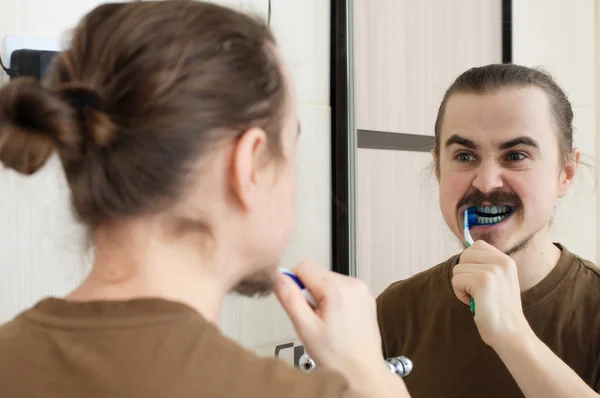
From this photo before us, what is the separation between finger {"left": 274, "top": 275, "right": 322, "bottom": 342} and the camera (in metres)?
0.56

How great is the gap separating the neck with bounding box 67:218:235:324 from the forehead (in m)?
0.53

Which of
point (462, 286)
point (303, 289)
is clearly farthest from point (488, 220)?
point (303, 289)

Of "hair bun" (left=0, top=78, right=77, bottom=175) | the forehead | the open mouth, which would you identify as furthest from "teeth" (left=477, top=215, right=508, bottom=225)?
"hair bun" (left=0, top=78, right=77, bottom=175)

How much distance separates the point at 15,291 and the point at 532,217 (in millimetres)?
694

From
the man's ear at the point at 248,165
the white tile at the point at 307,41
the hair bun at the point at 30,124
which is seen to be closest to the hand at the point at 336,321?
the man's ear at the point at 248,165

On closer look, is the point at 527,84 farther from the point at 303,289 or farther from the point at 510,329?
the point at 303,289

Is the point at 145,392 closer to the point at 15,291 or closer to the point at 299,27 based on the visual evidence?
the point at 15,291

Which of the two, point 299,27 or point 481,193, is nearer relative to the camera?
point 481,193

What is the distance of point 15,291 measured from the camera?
0.87 metres

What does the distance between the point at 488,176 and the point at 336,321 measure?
16.8 inches

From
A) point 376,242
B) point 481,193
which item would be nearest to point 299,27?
point 376,242

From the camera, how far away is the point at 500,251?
2.92 ft

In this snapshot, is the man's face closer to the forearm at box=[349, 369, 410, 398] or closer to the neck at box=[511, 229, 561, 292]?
the neck at box=[511, 229, 561, 292]

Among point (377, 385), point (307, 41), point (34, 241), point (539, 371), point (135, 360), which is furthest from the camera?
point (307, 41)
